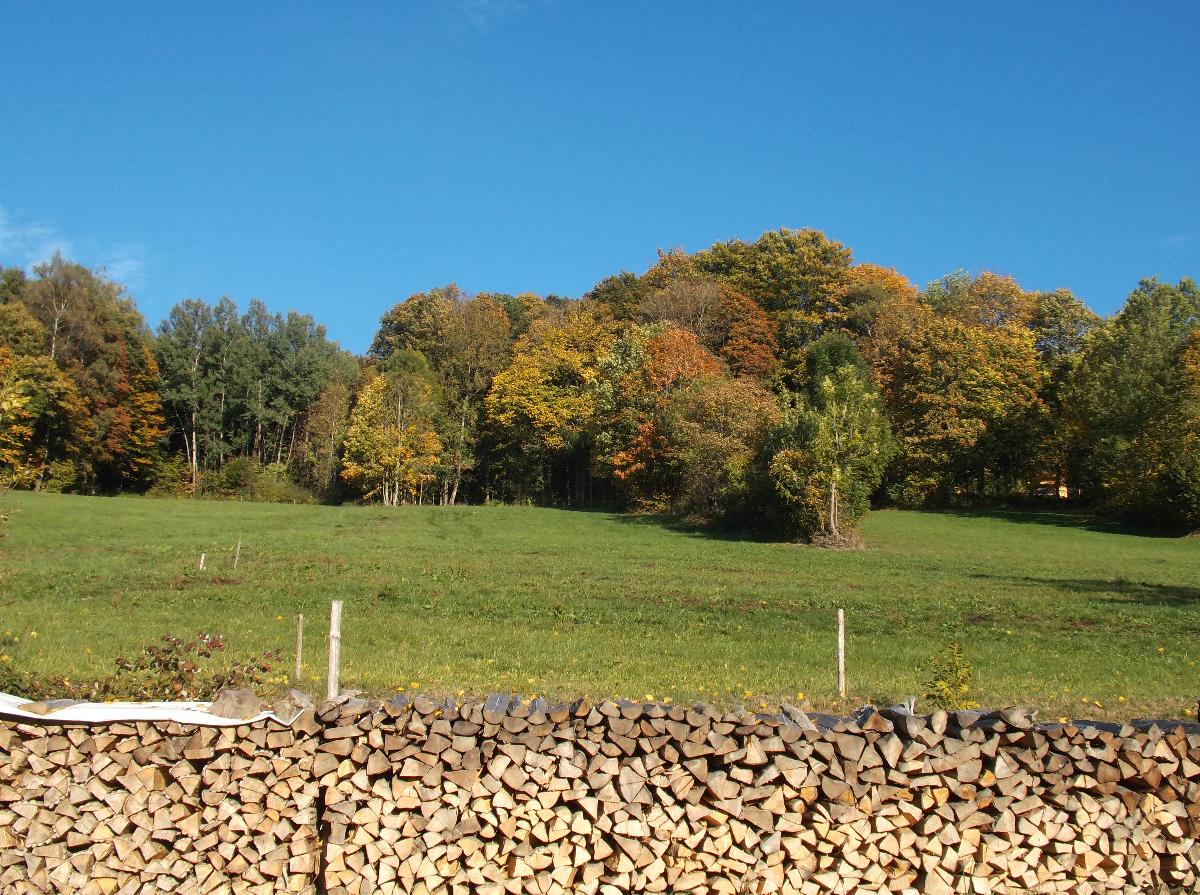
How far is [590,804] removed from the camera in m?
6.90

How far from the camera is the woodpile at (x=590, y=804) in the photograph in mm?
6895

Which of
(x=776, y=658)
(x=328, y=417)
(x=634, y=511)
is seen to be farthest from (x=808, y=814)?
(x=328, y=417)

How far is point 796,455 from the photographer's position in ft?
159

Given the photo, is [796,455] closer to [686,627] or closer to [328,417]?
[686,627]

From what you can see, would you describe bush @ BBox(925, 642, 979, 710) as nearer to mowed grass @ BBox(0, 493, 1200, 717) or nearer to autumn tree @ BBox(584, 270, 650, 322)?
mowed grass @ BBox(0, 493, 1200, 717)

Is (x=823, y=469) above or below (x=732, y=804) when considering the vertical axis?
above

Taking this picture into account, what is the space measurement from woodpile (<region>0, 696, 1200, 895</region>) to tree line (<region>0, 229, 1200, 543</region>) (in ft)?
131

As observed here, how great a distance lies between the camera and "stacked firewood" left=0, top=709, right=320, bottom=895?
701 centimetres

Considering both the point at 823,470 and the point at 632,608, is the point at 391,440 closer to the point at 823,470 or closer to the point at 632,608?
the point at 823,470

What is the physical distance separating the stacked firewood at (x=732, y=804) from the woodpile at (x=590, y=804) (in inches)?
0.6

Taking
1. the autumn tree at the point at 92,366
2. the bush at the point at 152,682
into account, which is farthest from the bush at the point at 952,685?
the autumn tree at the point at 92,366

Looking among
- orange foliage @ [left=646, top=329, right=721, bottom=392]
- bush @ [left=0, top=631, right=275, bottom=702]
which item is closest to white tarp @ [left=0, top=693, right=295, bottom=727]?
bush @ [left=0, top=631, right=275, bottom=702]

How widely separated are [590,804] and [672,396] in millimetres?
58887

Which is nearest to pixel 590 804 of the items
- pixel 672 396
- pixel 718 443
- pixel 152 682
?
pixel 152 682
